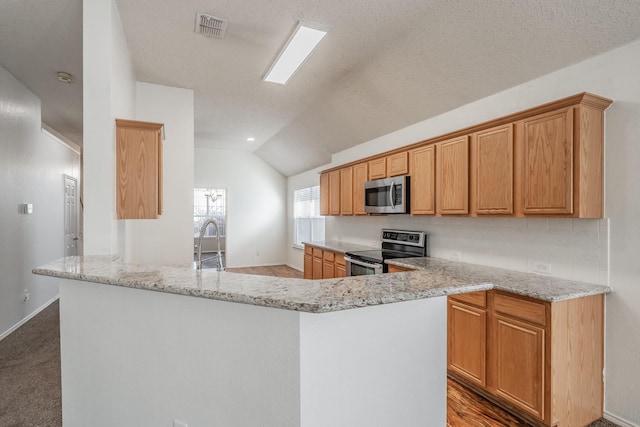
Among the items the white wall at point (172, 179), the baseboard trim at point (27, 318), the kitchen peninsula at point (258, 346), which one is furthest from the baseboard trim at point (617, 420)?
the baseboard trim at point (27, 318)

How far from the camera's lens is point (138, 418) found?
156 centimetres

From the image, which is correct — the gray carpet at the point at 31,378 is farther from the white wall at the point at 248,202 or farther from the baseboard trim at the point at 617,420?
the white wall at the point at 248,202

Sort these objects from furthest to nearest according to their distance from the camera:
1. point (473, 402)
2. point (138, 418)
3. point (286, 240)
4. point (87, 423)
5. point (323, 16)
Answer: point (286, 240)
point (323, 16)
point (473, 402)
point (87, 423)
point (138, 418)

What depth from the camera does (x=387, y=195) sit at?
3938 mm

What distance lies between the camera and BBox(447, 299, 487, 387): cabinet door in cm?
246

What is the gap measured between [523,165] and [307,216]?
18.1 ft

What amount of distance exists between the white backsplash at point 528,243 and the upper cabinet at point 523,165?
24 cm

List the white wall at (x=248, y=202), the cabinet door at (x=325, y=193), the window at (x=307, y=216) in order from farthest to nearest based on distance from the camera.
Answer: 1. the white wall at (x=248, y=202)
2. the window at (x=307, y=216)
3. the cabinet door at (x=325, y=193)

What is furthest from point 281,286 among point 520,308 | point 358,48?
point 358,48

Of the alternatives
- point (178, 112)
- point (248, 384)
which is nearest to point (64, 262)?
point (248, 384)

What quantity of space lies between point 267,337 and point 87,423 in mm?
1263

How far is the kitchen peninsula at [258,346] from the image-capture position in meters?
1.24

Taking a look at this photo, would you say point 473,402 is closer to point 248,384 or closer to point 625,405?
point 625,405

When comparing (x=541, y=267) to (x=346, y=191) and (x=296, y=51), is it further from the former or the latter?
(x=346, y=191)
